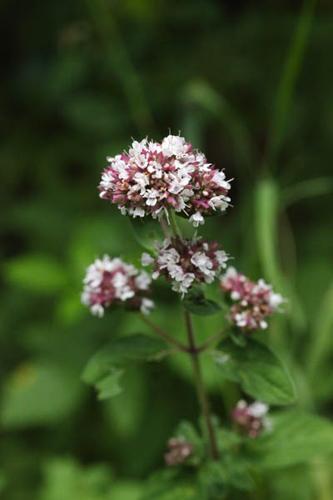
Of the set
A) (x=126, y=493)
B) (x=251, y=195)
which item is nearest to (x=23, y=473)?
(x=126, y=493)

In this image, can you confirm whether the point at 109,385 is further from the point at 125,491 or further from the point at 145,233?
the point at 125,491

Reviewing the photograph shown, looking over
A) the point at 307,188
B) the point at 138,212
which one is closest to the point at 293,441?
the point at 138,212

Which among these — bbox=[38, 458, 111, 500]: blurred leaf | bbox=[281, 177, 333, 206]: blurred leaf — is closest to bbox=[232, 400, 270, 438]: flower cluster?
bbox=[38, 458, 111, 500]: blurred leaf

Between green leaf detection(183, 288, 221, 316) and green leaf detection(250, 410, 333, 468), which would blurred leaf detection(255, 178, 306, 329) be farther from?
green leaf detection(183, 288, 221, 316)

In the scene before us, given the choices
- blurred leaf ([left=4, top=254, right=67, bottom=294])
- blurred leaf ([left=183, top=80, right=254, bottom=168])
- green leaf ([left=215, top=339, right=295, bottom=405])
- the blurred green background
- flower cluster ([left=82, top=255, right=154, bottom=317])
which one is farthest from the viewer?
blurred leaf ([left=183, top=80, right=254, bottom=168])

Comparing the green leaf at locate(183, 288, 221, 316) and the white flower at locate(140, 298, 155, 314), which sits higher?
the white flower at locate(140, 298, 155, 314)

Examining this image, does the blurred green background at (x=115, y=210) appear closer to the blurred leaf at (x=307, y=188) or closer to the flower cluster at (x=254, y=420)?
the blurred leaf at (x=307, y=188)
